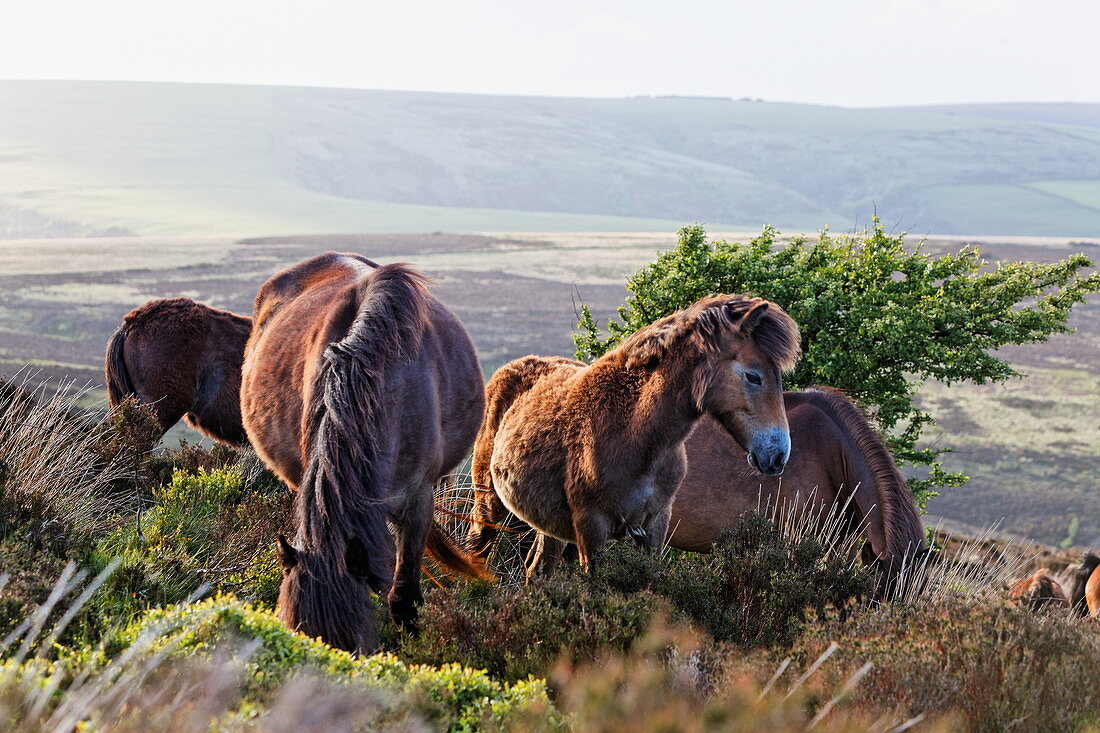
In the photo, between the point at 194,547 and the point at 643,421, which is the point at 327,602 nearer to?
the point at 643,421

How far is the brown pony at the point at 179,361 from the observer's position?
8375 millimetres

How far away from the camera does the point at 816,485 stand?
640 cm

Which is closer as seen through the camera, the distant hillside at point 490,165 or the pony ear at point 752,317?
the pony ear at point 752,317

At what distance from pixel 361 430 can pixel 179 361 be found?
5441 mm

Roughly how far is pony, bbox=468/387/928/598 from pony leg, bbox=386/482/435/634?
1941 mm

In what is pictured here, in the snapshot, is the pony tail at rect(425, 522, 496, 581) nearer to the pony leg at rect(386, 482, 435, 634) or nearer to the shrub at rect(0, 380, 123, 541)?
the pony leg at rect(386, 482, 435, 634)

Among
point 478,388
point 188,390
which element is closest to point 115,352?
point 188,390

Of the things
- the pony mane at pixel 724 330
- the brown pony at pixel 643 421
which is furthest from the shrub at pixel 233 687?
the pony mane at pixel 724 330

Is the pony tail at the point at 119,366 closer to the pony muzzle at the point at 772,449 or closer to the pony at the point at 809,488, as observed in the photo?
the pony at the point at 809,488

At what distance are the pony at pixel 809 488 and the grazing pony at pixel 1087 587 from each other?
2.70m

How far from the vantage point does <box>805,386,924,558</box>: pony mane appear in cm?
568

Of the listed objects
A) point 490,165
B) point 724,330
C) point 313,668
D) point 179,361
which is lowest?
point 179,361

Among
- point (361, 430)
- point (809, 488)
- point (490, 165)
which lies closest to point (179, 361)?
point (361, 430)

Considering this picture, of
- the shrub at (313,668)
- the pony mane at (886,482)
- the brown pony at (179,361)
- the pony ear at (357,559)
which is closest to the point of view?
the shrub at (313,668)
